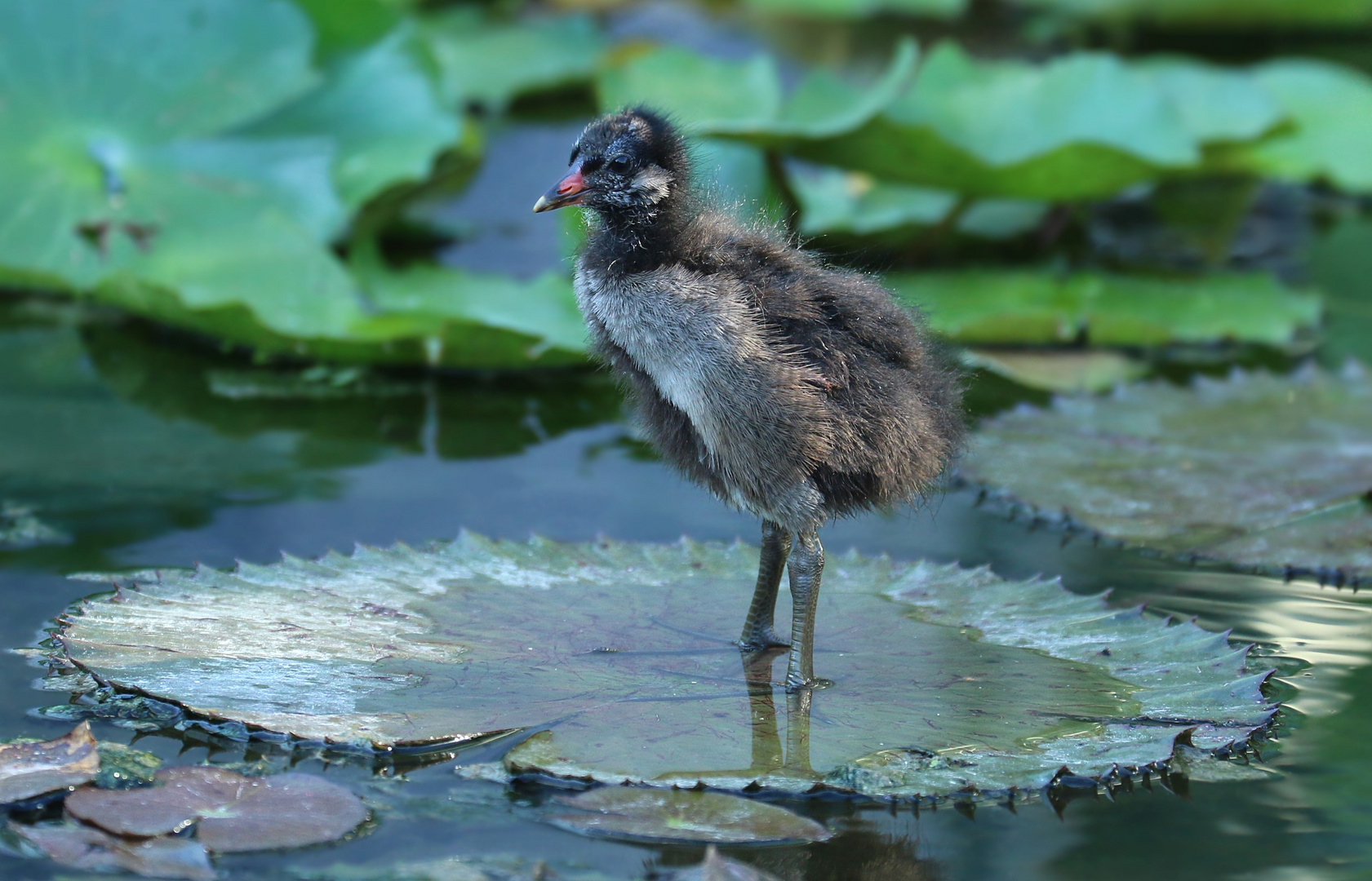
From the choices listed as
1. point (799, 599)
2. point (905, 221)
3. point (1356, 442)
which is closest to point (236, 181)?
point (905, 221)

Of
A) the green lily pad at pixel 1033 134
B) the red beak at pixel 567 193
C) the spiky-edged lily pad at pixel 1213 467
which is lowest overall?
the spiky-edged lily pad at pixel 1213 467

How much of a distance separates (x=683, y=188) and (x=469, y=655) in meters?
1.07

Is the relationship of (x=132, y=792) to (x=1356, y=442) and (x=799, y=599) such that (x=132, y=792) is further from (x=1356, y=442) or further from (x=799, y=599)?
(x=1356, y=442)

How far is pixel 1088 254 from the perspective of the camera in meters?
6.87

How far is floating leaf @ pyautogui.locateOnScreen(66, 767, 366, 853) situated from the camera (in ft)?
7.75

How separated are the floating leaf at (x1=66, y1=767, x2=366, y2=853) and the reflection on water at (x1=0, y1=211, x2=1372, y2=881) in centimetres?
4

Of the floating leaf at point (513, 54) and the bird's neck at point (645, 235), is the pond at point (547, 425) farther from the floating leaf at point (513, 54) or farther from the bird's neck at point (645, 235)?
the bird's neck at point (645, 235)

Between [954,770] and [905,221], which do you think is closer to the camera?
[954,770]

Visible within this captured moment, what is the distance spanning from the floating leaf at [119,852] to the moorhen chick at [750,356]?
1219 mm

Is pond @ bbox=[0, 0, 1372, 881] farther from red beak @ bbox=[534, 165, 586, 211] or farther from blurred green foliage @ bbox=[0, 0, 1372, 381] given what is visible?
red beak @ bbox=[534, 165, 586, 211]

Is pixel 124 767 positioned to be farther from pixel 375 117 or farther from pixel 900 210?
pixel 900 210

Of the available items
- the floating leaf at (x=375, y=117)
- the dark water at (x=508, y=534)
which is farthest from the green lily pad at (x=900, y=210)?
the floating leaf at (x=375, y=117)

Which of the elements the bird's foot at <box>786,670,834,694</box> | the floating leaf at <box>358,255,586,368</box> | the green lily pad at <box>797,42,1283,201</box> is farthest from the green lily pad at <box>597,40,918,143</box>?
the bird's foot at <box>786,670,834,694</box>

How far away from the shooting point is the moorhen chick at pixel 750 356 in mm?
2916
